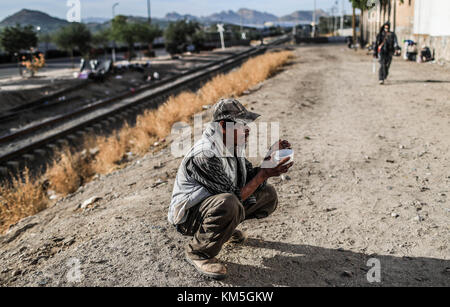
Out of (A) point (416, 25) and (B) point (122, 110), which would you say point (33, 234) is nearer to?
(B) point (122, 110)

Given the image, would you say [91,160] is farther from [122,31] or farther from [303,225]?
[122,31]

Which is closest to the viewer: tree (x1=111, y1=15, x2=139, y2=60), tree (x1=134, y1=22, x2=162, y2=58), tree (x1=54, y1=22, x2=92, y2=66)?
tree (x1=54, y1=22, x2=92, y2=66)

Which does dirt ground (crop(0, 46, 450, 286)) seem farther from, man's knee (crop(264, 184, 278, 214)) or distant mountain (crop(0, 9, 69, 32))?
distant mountain (crop(0, 9, 69, 32))

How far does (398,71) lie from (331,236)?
1524 centimetres

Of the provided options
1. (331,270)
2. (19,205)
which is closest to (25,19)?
(19,205)

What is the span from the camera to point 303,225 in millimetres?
4402

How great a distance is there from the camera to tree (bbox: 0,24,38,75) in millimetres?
23125

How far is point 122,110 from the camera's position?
1422 centimetres

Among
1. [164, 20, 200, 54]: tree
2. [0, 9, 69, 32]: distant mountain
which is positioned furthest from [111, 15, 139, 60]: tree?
[0, 9, 69, 32]: distant mountain

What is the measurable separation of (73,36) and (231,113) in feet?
100

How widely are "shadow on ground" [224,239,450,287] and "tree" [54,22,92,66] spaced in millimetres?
30392

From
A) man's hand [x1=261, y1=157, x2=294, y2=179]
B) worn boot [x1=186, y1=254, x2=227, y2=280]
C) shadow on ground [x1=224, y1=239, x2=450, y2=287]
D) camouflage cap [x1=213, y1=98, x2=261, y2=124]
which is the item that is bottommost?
shadow on ground [x1=224, y1=239, x2=450, y2=287]

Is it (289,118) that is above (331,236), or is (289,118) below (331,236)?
above
